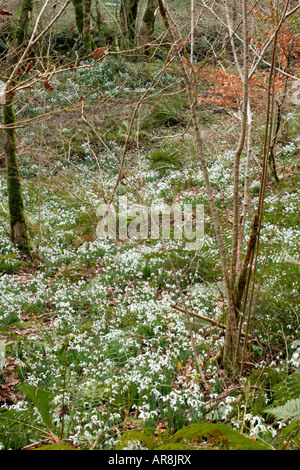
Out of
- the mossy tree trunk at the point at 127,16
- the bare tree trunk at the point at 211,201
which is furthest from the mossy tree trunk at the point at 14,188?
the mossy tree trunk at the point at 127,16

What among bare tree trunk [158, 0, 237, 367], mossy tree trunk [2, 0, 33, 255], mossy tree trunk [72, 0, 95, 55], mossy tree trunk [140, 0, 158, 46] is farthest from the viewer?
mossy tree trunk [140, 0, 158, 46]

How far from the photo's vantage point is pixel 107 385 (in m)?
2.85

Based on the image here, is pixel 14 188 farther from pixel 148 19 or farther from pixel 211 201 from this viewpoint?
pixel 148 19

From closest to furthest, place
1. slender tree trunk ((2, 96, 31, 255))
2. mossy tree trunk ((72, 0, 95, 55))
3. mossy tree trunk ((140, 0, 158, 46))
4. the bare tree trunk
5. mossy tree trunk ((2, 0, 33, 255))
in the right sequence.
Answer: the bare tree trunk → mossy tree trunk ((2, 0, 33, 255)) → slender tree trunk ((2, 96, 31, 255)) → mossy tree trunk ((72, 0, 95, 55)) → mossy tree trunk ((140, 0, 158, 46))

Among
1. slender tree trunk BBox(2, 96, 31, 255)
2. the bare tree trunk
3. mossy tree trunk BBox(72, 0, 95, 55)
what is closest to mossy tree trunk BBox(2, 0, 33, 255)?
slender tree trunk BBox(2, 96, 31, 255)

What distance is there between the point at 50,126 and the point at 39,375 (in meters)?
11.3

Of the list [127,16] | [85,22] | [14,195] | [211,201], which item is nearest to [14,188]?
[14,195]

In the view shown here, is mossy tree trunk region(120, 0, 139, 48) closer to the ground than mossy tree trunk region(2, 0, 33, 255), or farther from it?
farther from it

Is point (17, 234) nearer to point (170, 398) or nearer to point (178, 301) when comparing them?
point (178, 301)

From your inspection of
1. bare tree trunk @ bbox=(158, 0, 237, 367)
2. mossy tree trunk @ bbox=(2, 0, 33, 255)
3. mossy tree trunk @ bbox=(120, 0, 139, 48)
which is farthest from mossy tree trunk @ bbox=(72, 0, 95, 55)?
bare tree trunk @ bbox=(158, 0, 237, 367)

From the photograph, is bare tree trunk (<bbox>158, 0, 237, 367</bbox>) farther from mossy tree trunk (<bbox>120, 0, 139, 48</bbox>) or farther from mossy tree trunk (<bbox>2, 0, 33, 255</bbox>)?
mossy tree trunk (<bbox>120, 0, 139, 48</bbox>)

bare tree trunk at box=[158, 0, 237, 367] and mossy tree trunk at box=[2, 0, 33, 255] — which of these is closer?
bare tree trunk at box=[158, 0, 237, 367]
